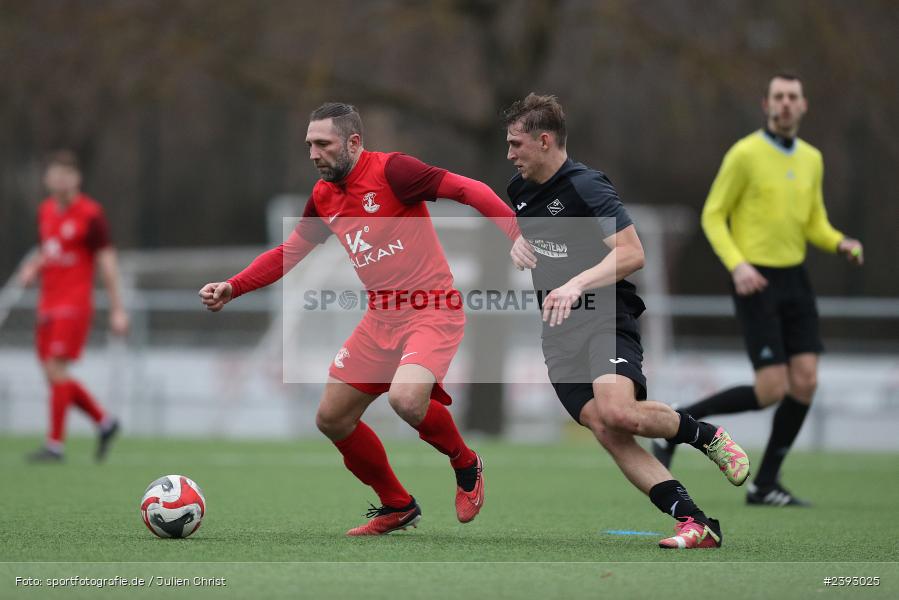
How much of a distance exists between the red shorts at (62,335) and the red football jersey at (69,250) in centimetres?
7

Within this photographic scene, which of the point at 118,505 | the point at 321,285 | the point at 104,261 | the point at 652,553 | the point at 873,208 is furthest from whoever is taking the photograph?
the point at 873,208

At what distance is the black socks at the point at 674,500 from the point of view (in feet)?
18.4

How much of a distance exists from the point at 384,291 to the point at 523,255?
89cm

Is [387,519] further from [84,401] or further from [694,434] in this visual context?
[84,401]

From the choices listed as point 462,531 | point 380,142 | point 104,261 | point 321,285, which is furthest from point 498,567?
point 380,142

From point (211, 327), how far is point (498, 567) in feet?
46.3

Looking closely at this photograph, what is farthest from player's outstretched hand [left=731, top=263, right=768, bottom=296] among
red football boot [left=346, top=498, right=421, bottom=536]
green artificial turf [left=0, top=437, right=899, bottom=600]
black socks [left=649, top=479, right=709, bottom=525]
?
red football boot [left=346, top=498, right=421, bottom=536]

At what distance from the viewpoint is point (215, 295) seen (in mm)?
6023

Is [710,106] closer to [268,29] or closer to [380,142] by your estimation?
[268,29]

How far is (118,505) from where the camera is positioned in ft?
24.3

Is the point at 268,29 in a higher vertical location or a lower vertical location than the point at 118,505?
higher

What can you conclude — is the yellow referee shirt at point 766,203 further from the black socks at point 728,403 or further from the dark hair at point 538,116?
the dark hair at point 538,116

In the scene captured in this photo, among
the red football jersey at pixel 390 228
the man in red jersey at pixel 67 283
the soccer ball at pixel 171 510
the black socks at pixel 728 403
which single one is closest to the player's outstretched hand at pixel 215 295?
the red football jersey at pixel 390 228

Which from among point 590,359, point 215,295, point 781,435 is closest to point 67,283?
point 215,295
